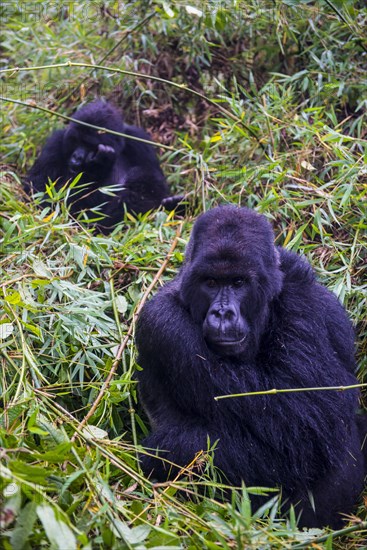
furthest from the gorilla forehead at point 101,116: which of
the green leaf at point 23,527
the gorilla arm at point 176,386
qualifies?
the green leaf at point 23,527

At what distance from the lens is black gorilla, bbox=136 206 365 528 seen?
12.1 ft

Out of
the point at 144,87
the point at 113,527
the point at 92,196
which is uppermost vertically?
the point at 113,527

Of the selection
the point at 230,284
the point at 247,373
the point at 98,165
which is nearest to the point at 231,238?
the point at 230,284

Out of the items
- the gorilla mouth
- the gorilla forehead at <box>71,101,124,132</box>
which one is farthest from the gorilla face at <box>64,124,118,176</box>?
the gorilla mouth

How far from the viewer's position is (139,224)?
565cm

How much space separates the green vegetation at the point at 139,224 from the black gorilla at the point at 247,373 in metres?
0.16

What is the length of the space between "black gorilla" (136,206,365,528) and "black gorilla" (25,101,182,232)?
2518 mm

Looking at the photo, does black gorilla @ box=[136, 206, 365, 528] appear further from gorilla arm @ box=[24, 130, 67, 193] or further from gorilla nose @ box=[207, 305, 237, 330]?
gorilla arm @ box=[24, 130, 67, 193]

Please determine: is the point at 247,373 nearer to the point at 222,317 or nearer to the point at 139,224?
the point at 222,317

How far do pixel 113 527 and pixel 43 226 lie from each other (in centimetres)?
223

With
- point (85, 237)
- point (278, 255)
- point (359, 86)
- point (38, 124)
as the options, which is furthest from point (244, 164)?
point (38, 124)

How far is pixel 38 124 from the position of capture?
272 inches

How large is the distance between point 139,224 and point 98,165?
47.9 inches

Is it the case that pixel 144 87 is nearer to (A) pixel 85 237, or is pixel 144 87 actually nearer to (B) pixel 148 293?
(A) pixel 85 237
